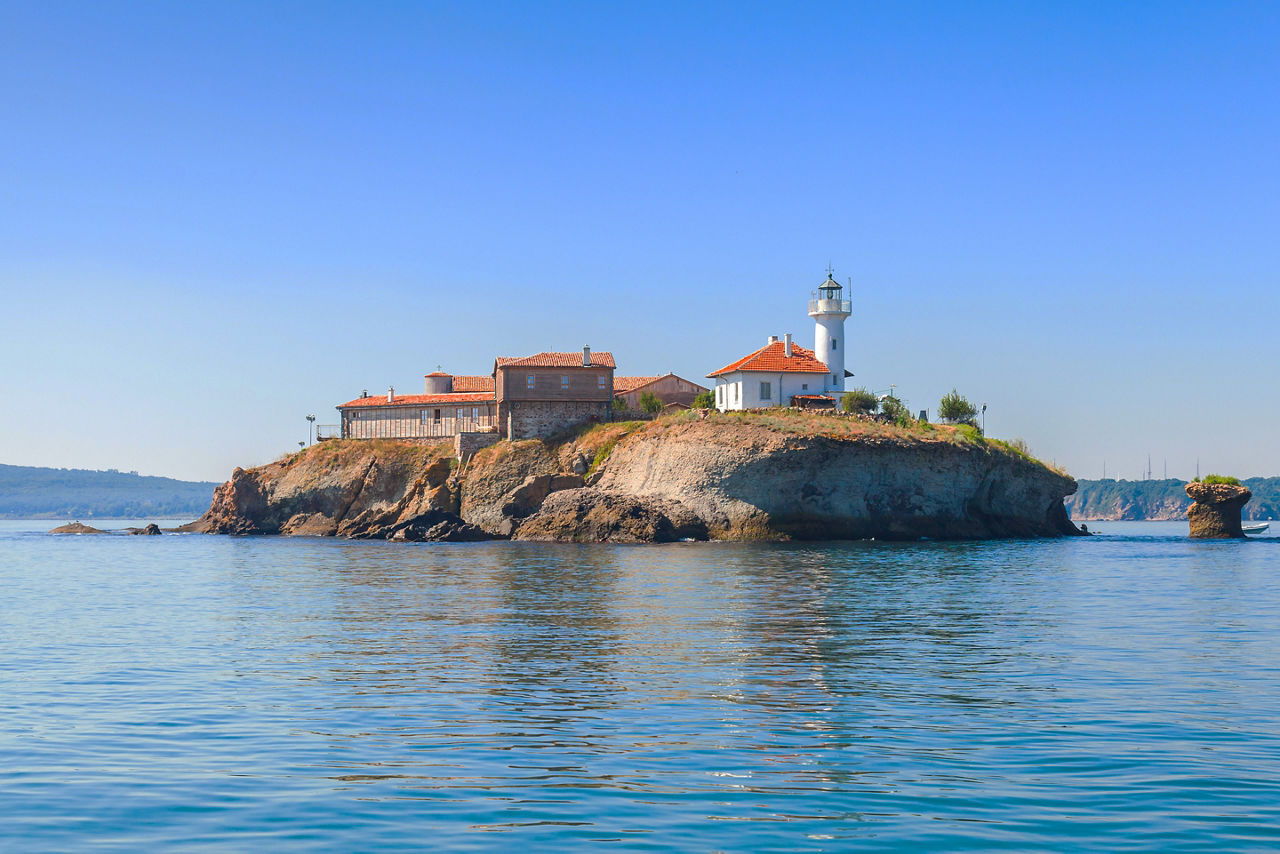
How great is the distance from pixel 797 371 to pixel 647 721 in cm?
7159

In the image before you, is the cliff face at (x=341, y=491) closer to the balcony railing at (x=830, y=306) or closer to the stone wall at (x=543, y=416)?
the stone wall at (x=543, y=416)

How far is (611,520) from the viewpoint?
75.8 meters

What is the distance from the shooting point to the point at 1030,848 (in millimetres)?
10625

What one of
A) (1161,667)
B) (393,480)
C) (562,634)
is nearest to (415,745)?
(562,634)

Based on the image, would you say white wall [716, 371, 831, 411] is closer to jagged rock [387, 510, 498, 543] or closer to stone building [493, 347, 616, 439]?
stone building [493, 347, 616, 439]

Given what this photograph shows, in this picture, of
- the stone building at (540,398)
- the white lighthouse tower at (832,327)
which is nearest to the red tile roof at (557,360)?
the stone building at (540,398)

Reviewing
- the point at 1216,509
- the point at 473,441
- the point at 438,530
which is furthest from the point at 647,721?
the point at 473,441

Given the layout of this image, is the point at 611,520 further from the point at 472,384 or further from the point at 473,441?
the point at 472,384

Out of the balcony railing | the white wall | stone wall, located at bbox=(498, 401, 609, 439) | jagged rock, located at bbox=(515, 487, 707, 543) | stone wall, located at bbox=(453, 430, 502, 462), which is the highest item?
the balcony railing

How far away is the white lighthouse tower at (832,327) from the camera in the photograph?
8919 cm

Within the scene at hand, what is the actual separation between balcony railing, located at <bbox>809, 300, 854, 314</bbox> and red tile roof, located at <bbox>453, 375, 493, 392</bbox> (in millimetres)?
31695

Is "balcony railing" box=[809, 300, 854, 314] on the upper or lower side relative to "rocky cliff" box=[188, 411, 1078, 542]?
upper

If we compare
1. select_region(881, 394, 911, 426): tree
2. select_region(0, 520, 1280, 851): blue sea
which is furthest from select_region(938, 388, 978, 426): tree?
select_region(0, 520, 1280, 851): blue sea

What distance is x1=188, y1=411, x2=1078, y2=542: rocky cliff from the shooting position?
73188 millimetres
